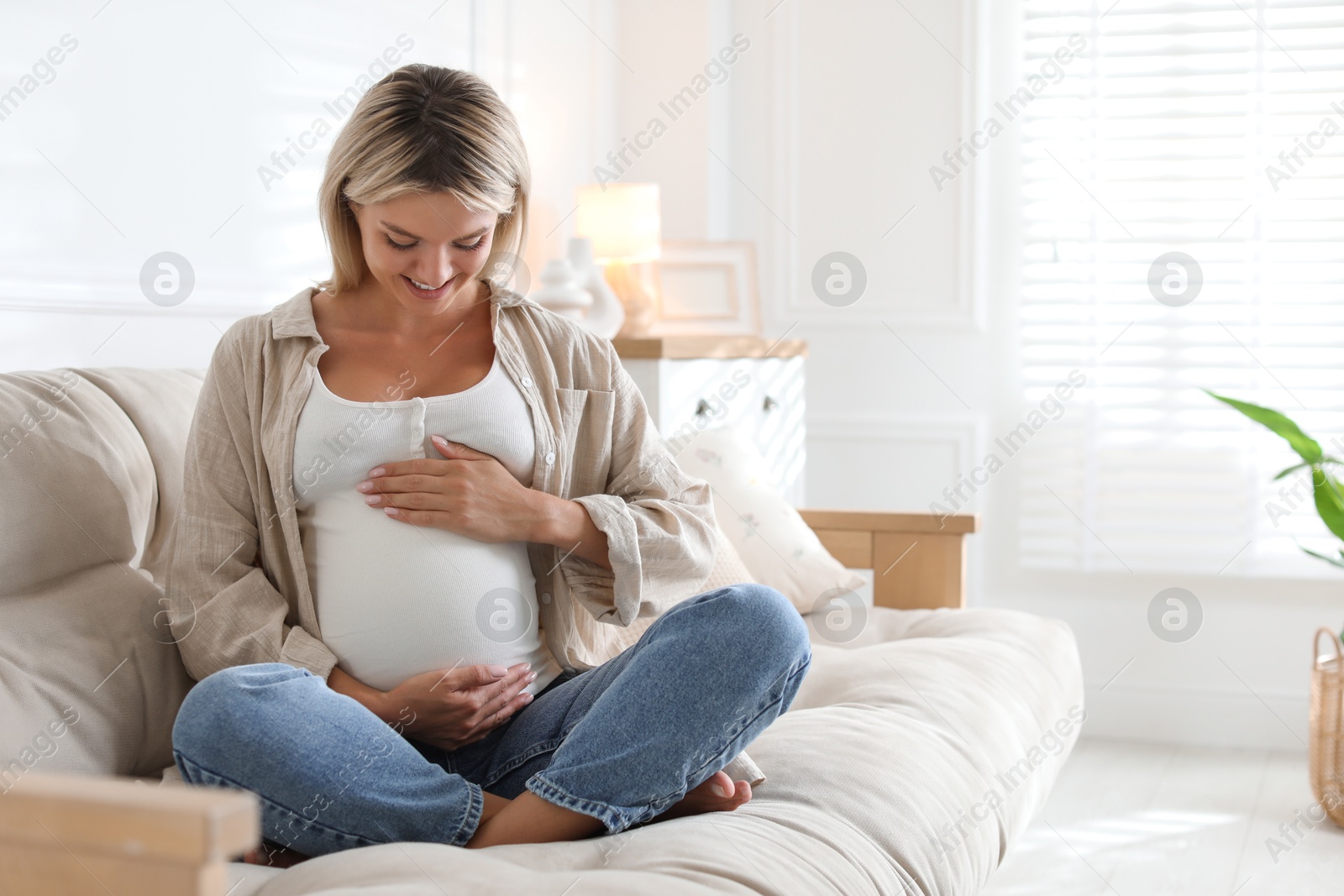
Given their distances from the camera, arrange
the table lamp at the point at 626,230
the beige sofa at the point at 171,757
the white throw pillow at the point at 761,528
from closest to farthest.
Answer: the beige sofa at the point at 171,757, the white throw pillow at the point at 761,528, the table lamp at the point at 626,230

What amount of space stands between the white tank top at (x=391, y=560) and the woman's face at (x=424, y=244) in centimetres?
11

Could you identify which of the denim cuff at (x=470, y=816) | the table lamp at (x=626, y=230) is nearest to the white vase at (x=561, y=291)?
the table lamp at (x=626, y=230)

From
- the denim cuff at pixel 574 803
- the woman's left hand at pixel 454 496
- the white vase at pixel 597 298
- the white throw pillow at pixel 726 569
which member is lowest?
the denim cuff at pixel 574 803

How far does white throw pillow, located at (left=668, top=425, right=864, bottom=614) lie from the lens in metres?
2.15

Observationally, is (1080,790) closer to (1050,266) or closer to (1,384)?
(1050,266)

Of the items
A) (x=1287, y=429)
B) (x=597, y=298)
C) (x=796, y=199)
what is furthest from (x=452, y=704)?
(x=796, y=199)

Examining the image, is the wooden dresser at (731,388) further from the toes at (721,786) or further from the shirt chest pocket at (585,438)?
the toes at (721,786)

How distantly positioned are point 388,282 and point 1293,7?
264 cm

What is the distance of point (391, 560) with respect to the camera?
129cm

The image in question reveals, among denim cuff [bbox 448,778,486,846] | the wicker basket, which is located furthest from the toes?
the wicker basket

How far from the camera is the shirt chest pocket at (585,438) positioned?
1436mm

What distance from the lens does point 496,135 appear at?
134 centimetres

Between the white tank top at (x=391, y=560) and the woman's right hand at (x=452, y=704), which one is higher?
the white tank top at (x=391, y=560)

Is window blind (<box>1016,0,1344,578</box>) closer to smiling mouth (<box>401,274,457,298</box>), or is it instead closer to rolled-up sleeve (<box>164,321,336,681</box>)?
smiling mouth (<box>401,274,457,298</box>)
